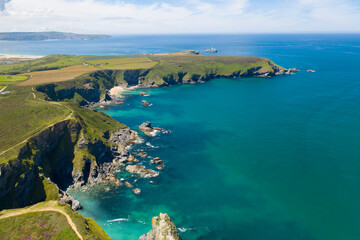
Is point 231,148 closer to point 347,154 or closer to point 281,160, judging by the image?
point 281,160

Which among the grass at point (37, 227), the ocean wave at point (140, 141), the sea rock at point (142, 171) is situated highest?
the grass at point (37, 227)

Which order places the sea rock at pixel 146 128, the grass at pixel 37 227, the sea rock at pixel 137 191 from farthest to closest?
the sea rock at pixel 146 128 → the sea rock at pixel 137 191 → the grass at pixel 37 227

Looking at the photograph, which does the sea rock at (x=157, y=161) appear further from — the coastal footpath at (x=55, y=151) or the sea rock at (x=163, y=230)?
the sea rock at (x=163, y=230)

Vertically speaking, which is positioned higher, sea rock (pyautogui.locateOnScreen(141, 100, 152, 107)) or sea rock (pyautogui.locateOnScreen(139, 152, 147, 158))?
sea rock (pyautogui.locateOnScreen(141, 100, 152, 107))

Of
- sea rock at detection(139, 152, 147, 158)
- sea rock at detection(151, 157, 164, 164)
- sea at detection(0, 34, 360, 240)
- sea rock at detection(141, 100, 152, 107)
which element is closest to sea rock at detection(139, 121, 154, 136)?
sea at detection(0, 34, 360, 240)

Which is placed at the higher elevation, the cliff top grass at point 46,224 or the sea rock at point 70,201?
the cliff top grass at point 46,224

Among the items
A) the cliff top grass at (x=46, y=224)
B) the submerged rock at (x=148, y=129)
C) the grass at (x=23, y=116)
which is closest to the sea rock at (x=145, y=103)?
the submerged rock at (x=148, y=129)

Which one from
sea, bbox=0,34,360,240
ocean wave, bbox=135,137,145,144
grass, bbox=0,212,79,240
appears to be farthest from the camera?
ocean wave, bbox=135,137,145,144

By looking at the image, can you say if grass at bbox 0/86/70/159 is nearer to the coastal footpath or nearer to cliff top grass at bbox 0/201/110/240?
the coastal footpath
